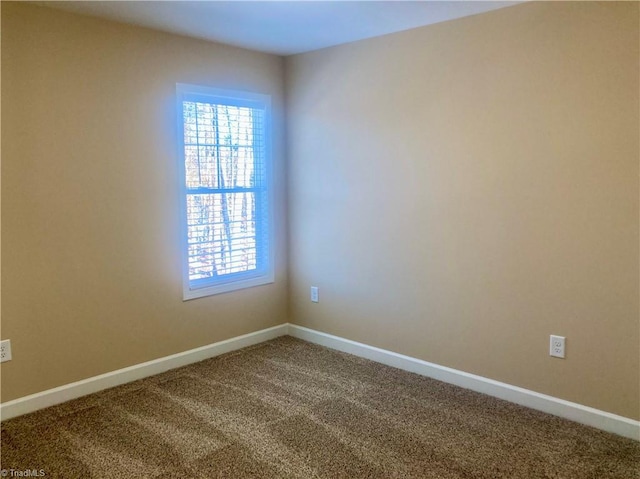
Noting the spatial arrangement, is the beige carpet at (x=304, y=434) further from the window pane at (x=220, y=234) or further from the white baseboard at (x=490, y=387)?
the window pane at (x=220, y=234)

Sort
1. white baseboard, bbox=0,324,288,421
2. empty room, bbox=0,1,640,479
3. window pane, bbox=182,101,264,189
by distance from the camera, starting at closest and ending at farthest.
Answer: empty room, bbox=0,1,640,479 → white baseboard, bbox=0,324,288,421 → window pane, bbox=182,101,264,189

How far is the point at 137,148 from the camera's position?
3361 millimetres

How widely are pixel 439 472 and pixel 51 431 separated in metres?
1.97

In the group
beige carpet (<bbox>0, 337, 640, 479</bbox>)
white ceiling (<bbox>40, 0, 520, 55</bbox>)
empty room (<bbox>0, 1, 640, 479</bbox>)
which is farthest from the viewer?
white ceiling (<bbox>40, 0, 520, 55</bbox>)

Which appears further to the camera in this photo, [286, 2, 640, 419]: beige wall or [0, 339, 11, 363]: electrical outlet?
[0, 339, 11, 363]: electrical outlet

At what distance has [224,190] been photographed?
389 centimetres

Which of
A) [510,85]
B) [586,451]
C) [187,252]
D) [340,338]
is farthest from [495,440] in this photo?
[187,252]

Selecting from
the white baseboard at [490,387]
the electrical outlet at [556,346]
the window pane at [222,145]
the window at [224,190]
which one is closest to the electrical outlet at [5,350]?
the window at [224,190]

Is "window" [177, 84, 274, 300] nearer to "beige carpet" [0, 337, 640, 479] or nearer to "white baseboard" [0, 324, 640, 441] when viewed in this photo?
"white baseboard" [0, 324, 640, 441]

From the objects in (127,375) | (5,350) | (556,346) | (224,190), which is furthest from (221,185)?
(556,346)

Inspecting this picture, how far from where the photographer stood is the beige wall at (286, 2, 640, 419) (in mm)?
2664

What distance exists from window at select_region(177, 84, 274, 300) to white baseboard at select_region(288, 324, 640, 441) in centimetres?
78

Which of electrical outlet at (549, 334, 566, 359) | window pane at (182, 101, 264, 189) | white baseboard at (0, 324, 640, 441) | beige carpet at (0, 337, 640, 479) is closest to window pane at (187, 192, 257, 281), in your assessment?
window pane at (182, 101, 264, 189)

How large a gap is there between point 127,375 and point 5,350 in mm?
764
